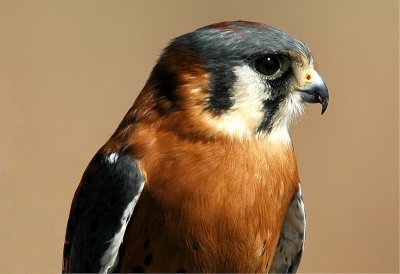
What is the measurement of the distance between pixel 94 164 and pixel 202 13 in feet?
7.62

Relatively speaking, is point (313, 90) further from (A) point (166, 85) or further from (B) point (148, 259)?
(B) point (148, 259)

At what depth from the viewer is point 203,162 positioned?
153 inches

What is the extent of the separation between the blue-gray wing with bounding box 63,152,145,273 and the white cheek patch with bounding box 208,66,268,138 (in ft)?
1.02

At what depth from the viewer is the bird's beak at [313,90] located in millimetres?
4039

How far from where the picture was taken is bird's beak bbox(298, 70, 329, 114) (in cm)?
404

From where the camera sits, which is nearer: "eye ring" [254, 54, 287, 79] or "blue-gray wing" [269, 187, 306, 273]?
"eye ring" [254, 54, 287, 79]

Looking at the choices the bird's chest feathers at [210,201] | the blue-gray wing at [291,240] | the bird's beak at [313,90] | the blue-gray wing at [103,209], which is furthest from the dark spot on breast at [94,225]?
the bird's beak at [313,90]

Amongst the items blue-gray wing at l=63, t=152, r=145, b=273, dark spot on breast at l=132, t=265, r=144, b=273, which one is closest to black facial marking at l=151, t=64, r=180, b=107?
blue-gray wing at l=63, t=152, r=145, b=273

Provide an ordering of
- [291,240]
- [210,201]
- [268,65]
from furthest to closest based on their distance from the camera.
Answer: [291,240]
[268,65]
[210,201]

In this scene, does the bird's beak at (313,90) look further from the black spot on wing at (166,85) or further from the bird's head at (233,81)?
the black spot on wing at (166,85)

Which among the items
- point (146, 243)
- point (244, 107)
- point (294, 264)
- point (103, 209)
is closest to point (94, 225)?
point (103, 209)

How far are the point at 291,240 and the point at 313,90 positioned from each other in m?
0.54

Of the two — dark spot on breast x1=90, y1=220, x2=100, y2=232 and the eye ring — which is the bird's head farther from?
dark spot on breast x1=90, y1=220, x2=100, y2=232

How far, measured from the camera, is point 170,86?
398 cm
